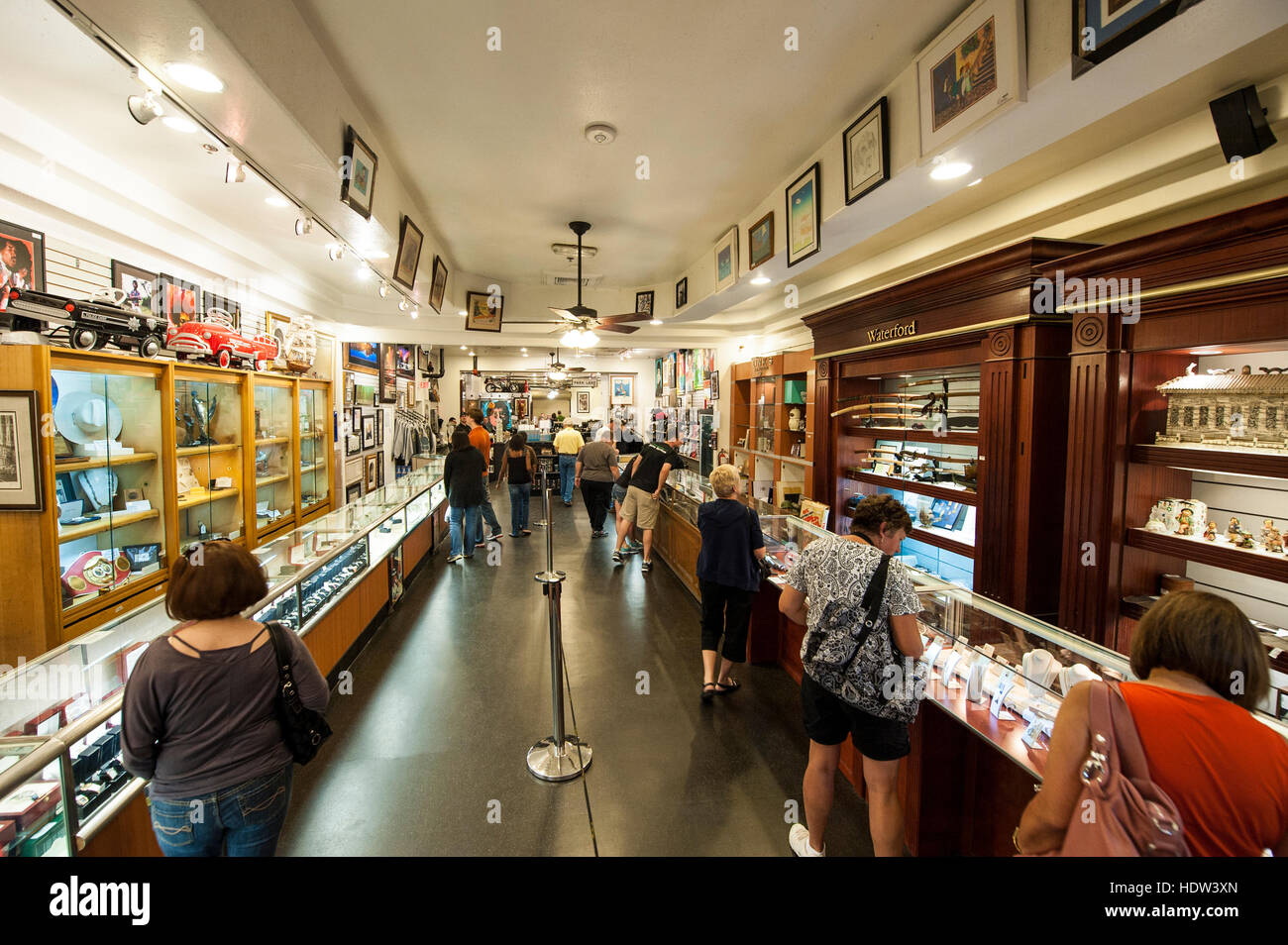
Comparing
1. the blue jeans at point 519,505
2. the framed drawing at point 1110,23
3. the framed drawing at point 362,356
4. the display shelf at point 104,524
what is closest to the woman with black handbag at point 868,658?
the framed drawing at point 1110,23

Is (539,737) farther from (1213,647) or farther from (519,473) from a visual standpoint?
(519,473)

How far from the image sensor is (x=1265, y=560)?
251 centimetres

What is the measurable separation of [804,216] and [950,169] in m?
1.13

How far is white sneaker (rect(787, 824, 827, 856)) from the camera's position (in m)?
2.38

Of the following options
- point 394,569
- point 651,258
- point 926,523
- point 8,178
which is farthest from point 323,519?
point 926,523

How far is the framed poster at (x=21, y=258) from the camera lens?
2846 millimetres

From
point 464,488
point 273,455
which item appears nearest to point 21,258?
point 273,455

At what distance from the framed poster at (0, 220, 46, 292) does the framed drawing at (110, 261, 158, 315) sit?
52cm

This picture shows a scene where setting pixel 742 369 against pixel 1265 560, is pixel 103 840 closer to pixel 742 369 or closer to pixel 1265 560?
pixel 1265 560

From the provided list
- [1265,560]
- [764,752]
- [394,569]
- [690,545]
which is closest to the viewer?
[1265,560]

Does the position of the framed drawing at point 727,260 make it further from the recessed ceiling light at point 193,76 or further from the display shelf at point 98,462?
the display shelf at point 98,462

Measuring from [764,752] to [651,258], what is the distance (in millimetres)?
5461

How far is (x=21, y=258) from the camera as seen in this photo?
2.95 metres

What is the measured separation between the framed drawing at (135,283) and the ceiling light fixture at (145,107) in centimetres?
194
